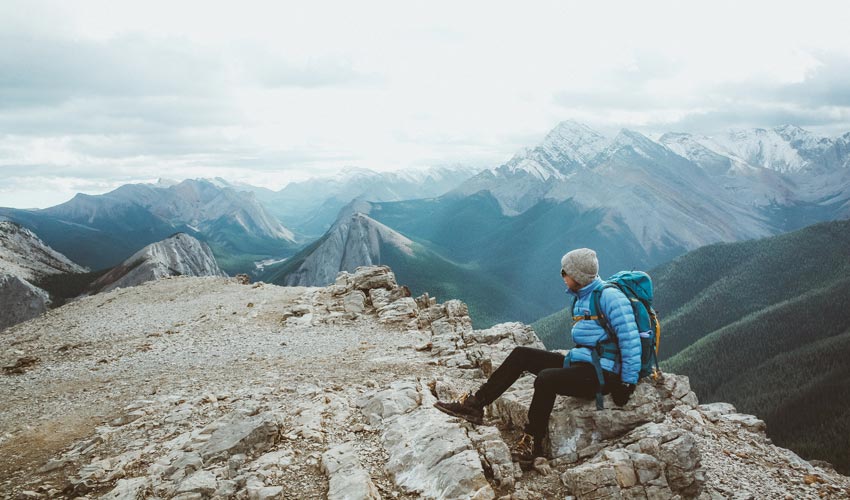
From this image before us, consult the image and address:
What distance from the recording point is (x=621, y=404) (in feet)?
32.3

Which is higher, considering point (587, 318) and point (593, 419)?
point (587, 318)

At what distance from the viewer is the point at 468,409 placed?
35.6 feet

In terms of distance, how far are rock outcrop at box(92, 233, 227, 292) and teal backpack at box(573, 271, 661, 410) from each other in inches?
4214

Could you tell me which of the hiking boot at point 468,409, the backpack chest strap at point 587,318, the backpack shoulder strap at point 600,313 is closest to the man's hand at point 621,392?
the backpack shoulder strap at point 600,313

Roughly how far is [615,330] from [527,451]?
3309mm

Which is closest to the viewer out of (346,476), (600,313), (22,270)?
(346,476)

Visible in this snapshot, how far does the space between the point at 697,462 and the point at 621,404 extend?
1768 millimetres

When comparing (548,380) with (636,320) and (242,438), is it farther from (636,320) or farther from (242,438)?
(242,438)

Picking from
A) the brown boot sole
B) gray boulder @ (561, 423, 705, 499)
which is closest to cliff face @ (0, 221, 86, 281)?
the brown boot sole

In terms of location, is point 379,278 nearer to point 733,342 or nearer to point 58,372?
point 58,372

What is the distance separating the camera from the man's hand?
9658 millimetres

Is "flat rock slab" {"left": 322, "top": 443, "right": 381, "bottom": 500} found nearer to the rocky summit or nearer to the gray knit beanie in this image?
the rocky summit

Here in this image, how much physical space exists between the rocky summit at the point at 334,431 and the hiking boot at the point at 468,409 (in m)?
0.22

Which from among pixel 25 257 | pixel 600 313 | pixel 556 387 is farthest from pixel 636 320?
pixel 25 257
